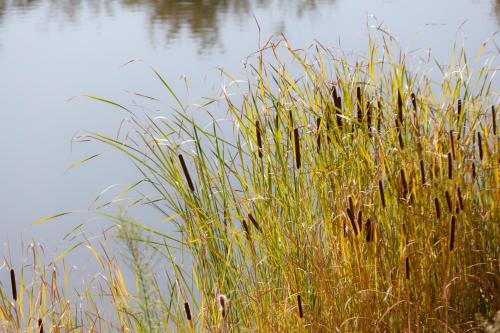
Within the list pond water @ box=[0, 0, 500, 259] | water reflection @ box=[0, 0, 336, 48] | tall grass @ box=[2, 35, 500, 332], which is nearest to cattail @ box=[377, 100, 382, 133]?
tall grass @ box=[2, 35, 500, 332]

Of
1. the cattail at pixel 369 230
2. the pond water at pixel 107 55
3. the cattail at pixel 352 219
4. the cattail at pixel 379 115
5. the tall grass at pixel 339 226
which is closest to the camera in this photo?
the cattail at pixel 352 219

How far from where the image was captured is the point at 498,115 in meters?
2.57

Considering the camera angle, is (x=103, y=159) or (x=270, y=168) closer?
(x=270, y=168)

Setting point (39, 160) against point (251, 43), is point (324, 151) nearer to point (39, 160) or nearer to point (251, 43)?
point (39, 160)

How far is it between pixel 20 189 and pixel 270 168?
2.39 metres

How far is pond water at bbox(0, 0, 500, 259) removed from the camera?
4.27 metres

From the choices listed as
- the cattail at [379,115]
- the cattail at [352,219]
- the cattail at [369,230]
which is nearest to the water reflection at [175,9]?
the cattail at [379,115]

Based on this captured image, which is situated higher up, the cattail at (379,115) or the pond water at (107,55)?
the cattail at (379,115)

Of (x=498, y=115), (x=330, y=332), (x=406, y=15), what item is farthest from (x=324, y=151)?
(x=406, y=15)

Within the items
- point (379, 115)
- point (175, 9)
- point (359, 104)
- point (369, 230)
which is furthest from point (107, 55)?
point (369, 230)

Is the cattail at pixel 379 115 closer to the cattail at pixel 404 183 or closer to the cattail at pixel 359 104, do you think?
the cattail at pixel 359 104

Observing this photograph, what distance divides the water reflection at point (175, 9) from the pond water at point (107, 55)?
0.03 ft

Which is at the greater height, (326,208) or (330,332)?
(326,208)

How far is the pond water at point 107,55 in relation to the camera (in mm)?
4273
